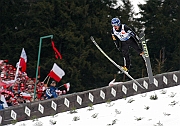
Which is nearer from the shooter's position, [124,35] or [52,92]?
[124,35]

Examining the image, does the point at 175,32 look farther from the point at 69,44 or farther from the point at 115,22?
the point at 115,22

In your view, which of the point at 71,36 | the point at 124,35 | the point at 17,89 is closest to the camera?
the point at 124,35

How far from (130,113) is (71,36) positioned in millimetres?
15710

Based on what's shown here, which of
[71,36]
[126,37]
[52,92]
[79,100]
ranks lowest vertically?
[79,100]

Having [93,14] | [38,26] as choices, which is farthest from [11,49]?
[93,14]

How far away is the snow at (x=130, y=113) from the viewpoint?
9.73 meters

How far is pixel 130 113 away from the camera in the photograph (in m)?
10.6

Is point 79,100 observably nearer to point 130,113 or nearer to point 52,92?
point 52,92

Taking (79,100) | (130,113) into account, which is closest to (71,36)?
(79,100)

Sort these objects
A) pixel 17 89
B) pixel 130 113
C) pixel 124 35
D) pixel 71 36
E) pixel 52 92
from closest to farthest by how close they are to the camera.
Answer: pixel 130 113, pixel 124 35, pixel 52 92, pixel 17 89, pixel 71 36

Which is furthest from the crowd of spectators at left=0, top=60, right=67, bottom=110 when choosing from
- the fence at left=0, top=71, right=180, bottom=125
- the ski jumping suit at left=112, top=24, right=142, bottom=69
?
the ski jumping suit at left=112, top=24, right=142, bottom=69

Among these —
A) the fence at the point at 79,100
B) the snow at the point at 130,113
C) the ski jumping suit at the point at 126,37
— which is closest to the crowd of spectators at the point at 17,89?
the fence at the point at 79,100

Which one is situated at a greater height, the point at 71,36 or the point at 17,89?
the point at 71,36

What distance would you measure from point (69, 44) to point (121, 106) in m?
14.9
